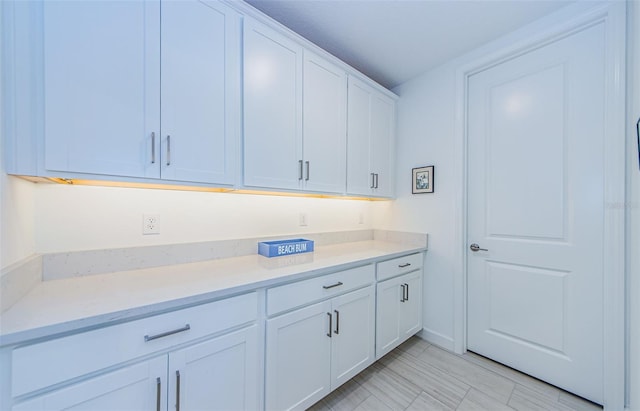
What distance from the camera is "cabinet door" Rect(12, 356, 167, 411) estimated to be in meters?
0.77

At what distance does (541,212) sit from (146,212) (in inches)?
104

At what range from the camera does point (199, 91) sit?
128 cm

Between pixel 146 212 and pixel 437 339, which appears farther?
pixel 437 339

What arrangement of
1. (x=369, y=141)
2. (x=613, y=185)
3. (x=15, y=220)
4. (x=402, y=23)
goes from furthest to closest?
1. (x=369, y=141)
2. (x=402, y=23)
3. (x=613, y=185)
4. (x=15, y=220)

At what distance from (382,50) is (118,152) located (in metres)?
2.03

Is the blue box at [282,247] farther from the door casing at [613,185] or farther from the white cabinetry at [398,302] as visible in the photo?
the door casing at [613,185]

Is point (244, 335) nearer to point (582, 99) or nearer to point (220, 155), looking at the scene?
point (220, 155)

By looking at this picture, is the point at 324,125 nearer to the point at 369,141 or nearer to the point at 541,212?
the point at 369,141

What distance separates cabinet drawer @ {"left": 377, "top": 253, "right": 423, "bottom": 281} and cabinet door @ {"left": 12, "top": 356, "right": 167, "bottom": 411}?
1.41 m

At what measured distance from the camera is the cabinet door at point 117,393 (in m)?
0.77

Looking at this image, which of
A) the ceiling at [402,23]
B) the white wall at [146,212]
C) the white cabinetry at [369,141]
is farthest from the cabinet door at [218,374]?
the ceiling at [402,23]

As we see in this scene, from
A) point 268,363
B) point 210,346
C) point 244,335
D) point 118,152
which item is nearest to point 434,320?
point 268,363

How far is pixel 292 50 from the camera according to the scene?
1645 mm

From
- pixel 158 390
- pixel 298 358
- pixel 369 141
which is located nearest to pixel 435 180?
pixel 369 141
